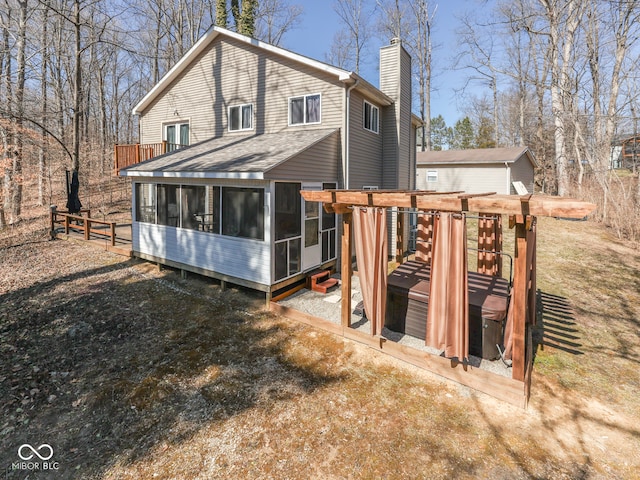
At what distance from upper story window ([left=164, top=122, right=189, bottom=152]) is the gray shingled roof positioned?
7.02 feet

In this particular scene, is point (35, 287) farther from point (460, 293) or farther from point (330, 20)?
point (330, 20)

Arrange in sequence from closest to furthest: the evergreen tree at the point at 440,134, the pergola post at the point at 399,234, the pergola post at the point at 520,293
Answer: the pergola post at the point at 520,293
the pergola post at the point at 399,234
the evergreen tree at the point at 440,134

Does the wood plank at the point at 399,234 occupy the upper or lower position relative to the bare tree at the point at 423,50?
lower

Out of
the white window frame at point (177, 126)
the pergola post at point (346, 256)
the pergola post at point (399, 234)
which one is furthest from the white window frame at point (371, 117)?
the white window frame at point (177, 126)

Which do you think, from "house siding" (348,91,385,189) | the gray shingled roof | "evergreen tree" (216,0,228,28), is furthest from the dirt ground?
"evergreen tree" (216,0,228,28)

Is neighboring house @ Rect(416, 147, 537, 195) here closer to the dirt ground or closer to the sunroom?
the dirt ground

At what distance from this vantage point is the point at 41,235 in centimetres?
1371

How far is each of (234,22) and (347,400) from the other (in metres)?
25.2

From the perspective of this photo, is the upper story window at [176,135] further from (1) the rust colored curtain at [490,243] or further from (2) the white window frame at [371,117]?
(1) the rust colored curtain at [490,243]

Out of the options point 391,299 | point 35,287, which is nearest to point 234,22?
point 35,287

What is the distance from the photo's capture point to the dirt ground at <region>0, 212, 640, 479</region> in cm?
363

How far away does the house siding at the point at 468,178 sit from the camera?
21562mm

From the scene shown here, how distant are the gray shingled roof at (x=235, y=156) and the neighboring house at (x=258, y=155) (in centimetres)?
4

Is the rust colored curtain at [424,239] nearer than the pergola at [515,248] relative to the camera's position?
No
